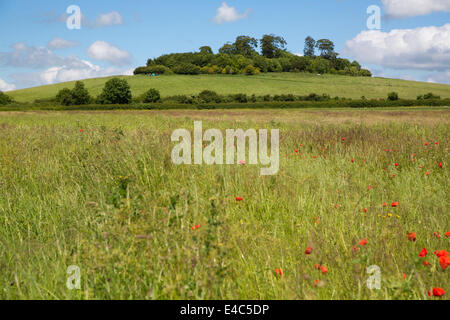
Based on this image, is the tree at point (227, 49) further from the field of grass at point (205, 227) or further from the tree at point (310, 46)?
the field of grass at point (205, 227)

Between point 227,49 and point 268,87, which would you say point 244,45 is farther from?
point 268,87

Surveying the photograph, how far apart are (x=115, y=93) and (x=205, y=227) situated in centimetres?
6483

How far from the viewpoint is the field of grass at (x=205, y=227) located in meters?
2.41

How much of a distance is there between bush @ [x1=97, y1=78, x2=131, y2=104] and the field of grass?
2331 inches

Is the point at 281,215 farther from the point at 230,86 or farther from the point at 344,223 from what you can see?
the point at 230,86

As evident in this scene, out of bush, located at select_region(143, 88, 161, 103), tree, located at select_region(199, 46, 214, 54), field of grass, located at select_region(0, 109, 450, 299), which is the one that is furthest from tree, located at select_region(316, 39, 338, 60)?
Result: field of grass, located at select_region(0, 109, 450, 299)

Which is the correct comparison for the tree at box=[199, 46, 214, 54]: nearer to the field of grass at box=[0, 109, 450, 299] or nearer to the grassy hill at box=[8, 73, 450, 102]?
the grassy hill at box=[8, 73, 450, 102]

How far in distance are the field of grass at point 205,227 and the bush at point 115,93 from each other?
5921cm

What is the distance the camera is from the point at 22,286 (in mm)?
2658

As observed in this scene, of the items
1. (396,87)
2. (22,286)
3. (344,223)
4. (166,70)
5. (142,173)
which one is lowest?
(22,286)

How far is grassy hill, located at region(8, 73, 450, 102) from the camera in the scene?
2633 inches

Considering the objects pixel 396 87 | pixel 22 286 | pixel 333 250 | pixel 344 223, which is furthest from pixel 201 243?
pixel 396 87

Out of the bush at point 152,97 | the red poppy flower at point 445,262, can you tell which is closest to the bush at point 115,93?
the bush at point 152,97

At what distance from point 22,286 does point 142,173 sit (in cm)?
255
